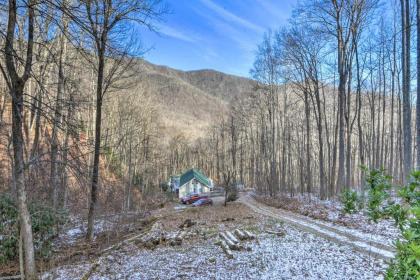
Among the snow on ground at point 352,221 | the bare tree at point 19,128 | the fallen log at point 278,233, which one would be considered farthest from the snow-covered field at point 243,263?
the bare tree at point 19,128

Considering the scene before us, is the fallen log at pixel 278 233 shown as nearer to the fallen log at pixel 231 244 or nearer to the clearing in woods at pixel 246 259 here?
the clearing in woods at pixel 246 259

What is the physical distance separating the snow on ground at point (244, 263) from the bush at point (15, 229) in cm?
168

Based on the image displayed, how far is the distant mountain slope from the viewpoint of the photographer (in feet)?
377

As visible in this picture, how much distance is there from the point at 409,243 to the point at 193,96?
146215 mm

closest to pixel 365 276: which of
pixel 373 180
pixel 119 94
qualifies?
pixel 373 180

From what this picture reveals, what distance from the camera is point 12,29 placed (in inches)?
231

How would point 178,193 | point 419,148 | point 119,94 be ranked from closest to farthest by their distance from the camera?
1. point 419,148
2. point 119,94
3. point 178,193

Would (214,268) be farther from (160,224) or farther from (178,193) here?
(178,193)

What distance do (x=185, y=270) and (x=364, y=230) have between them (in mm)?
7934

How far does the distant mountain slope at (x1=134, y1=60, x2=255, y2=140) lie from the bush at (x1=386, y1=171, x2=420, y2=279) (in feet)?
320

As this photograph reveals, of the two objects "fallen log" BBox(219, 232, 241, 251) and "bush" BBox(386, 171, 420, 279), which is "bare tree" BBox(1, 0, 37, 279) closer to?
"bush" BBox(386, 171, 420, 279)

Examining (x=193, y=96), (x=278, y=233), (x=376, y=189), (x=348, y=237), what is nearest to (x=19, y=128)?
(x=376, y=189)

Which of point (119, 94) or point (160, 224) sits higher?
point (119, 94)

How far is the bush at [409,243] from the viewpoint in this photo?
2.20 metres
